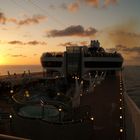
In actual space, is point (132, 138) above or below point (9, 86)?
below

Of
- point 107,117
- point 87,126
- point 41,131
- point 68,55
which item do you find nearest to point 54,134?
point 41,131

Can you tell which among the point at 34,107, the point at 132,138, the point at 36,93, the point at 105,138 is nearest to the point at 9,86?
the point at 36,93

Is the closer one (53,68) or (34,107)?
(34,107)

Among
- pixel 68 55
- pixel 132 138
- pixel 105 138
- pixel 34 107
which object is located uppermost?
pixel 68 55

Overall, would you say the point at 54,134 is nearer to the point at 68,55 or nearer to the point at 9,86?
the point at 9,86

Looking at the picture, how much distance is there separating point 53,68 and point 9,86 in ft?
96.3

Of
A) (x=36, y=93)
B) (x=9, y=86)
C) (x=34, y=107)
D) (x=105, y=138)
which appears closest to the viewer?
(x=105, y=138)

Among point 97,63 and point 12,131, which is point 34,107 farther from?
point 97,63

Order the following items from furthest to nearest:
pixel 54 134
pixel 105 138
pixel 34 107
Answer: pixel 34 107
pixel 105 138
pixel 54 134

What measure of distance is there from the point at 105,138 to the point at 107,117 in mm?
4001

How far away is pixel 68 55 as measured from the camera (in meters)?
60.5

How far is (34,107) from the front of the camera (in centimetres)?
1447

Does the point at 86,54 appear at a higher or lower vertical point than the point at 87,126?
higher

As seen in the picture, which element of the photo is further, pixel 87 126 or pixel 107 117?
pixel 107 117
